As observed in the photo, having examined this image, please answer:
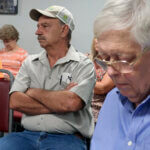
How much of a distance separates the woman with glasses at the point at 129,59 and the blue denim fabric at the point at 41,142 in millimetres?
736

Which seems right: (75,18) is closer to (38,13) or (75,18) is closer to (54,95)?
(38,13)

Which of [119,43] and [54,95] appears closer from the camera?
[119,43]

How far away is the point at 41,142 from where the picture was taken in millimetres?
1657

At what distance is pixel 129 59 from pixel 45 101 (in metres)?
1.07

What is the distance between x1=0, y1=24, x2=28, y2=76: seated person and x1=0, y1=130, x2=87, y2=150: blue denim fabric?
198 centimetres

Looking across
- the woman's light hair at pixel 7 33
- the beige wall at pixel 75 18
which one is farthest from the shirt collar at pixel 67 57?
the woman's light hair at pixel 7 33

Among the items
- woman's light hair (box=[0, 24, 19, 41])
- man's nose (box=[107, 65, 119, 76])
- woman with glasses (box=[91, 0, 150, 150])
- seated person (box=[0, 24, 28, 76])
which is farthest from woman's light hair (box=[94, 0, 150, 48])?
woman's light hair (box=[0, 24, 19, 41])

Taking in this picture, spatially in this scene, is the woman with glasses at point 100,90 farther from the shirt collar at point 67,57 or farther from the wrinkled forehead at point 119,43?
the wrinkled forehead at point 119,43

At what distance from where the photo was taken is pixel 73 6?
362 centimetres

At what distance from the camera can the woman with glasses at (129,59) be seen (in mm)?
738

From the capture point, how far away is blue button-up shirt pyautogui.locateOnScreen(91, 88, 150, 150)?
0.81m

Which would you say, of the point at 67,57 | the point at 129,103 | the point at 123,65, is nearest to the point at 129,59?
the point at 123,65

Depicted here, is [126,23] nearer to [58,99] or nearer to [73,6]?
[58,99]

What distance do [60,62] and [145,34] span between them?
1.18 m
